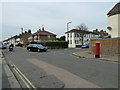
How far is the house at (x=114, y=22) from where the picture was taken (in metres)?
27.3

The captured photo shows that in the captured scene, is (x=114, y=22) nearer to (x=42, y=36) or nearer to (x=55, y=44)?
(x=55, y=44)

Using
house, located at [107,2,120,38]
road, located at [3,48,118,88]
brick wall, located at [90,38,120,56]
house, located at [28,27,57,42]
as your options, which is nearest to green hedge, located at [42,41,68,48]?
house, located at [107,2,120,38]

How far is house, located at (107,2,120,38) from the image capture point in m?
27.3

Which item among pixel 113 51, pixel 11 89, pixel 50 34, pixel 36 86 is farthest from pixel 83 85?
pixel 50 34

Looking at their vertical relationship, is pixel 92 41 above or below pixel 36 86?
above

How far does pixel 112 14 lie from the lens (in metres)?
28.1

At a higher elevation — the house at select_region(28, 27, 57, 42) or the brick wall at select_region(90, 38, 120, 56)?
the house at select_region(28, 27, 57, 42)

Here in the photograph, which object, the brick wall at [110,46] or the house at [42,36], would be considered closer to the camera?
the brick wall at [110,46]

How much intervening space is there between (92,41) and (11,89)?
18.2 meters

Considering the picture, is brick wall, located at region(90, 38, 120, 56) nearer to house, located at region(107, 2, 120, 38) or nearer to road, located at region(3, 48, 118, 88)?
road, located at region(3, 48, 118, 88)

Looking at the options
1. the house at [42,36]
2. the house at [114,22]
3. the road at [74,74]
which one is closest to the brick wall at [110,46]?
the road at [74,74]

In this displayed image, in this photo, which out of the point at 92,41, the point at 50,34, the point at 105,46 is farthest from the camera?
the point at 50,34

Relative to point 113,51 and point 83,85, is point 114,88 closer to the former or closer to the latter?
point 83,85

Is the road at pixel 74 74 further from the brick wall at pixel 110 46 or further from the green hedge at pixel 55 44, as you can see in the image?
the green hedge at pixel 55 44
